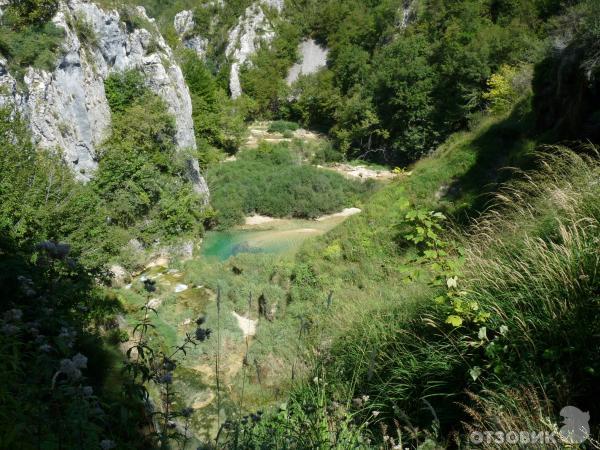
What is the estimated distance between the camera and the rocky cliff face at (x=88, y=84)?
1597 cm

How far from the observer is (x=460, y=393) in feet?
9.82

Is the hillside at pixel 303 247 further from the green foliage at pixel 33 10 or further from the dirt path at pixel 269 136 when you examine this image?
the dirt path at pixel 269 136

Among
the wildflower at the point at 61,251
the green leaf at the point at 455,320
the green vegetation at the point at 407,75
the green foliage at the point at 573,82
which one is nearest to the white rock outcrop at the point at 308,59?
the green vegetation at the point at 407,75

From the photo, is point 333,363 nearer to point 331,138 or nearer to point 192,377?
point 192,377

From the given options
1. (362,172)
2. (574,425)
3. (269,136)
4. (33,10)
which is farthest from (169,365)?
(269,136)

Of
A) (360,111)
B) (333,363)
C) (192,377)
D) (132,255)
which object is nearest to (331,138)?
(360,111)

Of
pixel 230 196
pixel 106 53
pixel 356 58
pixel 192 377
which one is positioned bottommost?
pixel 192 377

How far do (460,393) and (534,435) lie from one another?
76 centimetres

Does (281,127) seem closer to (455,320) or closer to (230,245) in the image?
(230,245)

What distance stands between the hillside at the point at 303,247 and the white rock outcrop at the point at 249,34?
25.5 meters

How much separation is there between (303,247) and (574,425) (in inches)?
405

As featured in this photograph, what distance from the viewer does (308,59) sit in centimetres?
6081

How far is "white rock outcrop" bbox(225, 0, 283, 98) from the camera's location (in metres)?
59.8

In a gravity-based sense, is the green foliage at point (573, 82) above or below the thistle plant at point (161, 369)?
above
